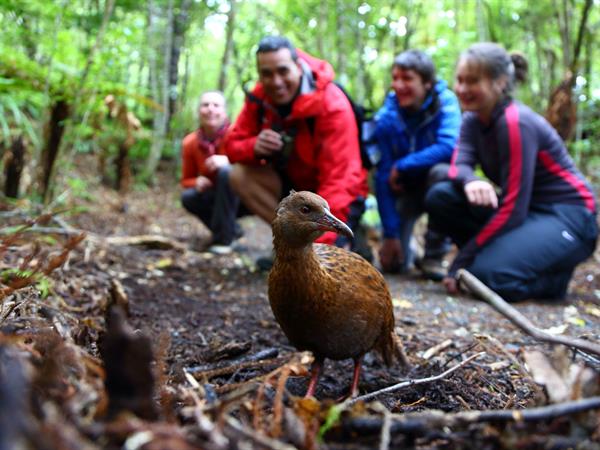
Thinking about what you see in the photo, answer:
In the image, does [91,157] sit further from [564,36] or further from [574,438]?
[574,438]

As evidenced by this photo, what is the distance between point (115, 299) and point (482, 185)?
347cm

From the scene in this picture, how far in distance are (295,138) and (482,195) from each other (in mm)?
1860

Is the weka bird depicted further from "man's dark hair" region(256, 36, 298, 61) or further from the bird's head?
"man's dark hair" region(256, 36, 298, 61)

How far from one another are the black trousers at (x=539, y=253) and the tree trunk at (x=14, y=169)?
4.77m

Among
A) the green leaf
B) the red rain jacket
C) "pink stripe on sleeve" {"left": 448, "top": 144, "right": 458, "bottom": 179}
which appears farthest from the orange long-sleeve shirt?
the green leaf

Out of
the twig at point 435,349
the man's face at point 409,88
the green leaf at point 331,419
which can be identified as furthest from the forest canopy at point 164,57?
the green leaf at point 331,419

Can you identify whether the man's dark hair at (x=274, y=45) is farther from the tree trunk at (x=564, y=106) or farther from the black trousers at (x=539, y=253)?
the tree trunk at (x=564, y=106)

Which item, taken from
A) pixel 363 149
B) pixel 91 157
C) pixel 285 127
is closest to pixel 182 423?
pixel 285 127

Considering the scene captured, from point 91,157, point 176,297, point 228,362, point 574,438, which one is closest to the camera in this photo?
point 574,438

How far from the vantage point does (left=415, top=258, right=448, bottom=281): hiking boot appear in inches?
232

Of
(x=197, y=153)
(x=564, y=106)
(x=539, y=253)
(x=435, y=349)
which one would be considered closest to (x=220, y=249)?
(x=197, y=153)

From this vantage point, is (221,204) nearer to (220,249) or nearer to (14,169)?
(220,249)

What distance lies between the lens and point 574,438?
1.18 m

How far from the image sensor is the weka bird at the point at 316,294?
2.56 metres
